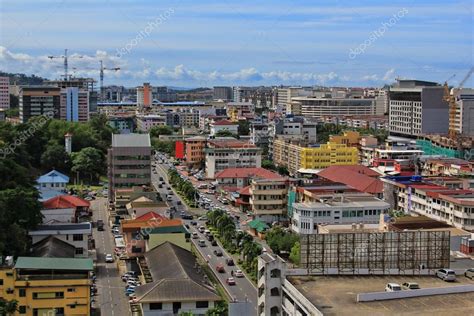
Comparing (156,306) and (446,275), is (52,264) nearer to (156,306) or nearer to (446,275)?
(156,306)

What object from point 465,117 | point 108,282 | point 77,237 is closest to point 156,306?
point 108,282

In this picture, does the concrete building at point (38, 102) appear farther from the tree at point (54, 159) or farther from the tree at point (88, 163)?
the tree at point (54, 159)

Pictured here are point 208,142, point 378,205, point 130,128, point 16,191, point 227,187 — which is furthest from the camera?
point 130,128

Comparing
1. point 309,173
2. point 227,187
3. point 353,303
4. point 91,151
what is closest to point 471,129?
point 309,173

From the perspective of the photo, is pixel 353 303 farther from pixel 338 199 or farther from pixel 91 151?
pixel 91 151

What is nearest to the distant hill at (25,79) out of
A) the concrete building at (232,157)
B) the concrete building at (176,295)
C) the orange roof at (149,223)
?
the concrete building at (232,157)

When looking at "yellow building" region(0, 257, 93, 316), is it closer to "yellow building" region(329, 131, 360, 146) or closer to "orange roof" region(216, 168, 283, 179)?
"orange roof" region(216, 168, 283, 179)
